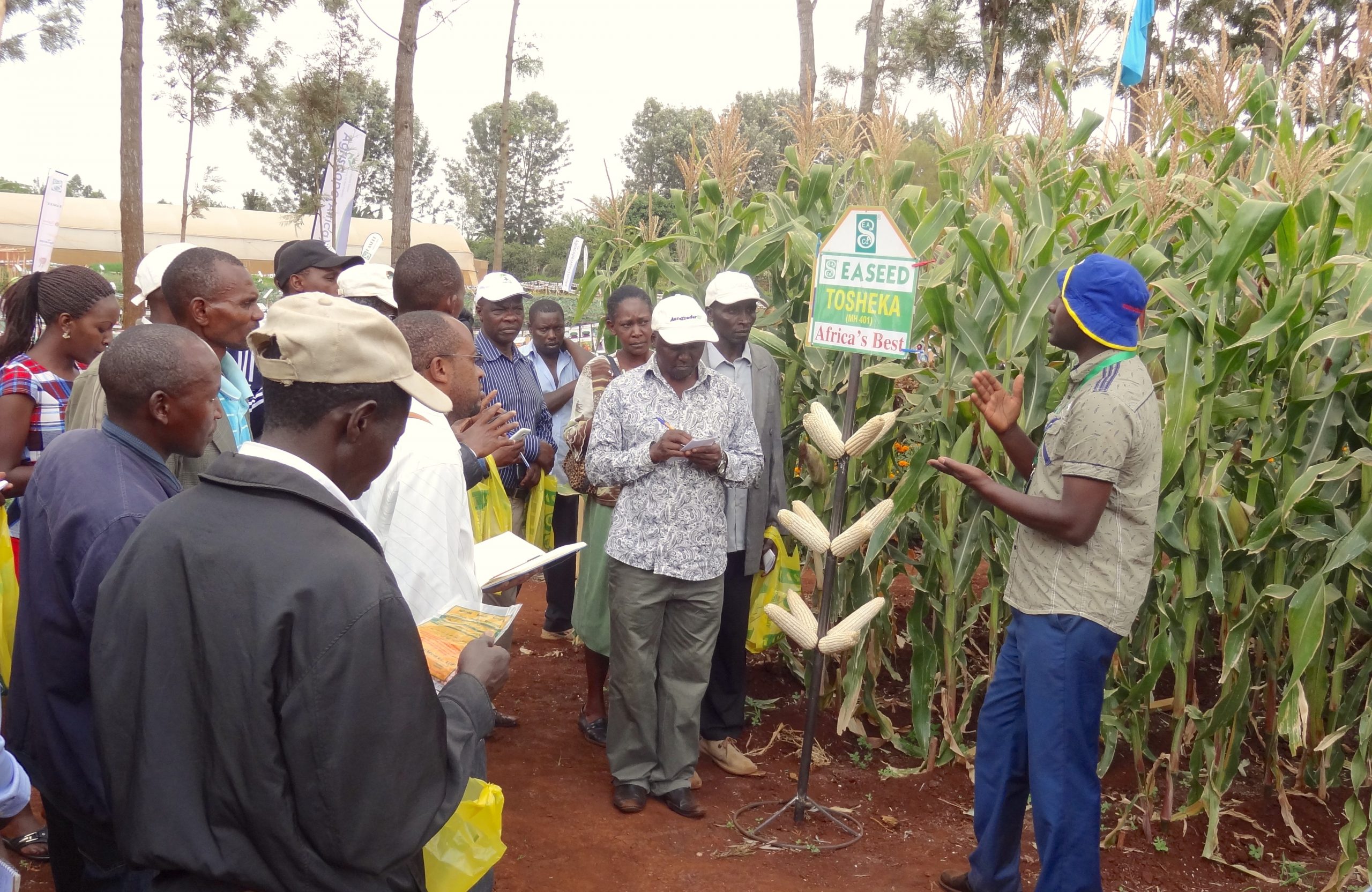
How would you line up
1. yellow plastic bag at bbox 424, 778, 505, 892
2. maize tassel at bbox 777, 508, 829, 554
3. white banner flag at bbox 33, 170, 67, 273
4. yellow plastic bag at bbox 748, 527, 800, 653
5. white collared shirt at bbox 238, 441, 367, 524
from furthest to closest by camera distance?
white banner flag at bbox 33, 170, 67, 273
yellow plastic bag at bbox 748, 527, 800, 653
maize tassel at bbox 777, 508, 829, 554
yellow plastic bag at bbox 424, 778, 505, 892
white collared shirt at bbox 238, 441, 367, 524

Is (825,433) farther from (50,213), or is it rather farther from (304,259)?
(50,213)

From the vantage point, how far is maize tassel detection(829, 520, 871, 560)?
3.74 meters

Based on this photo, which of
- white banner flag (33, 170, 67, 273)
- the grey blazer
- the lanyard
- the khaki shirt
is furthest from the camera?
white banner flag (33, 170, 67, 273)

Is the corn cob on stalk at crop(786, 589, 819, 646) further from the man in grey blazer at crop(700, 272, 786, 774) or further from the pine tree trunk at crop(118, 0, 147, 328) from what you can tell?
the pine tree trunk at crop(118, 0, 147, 328)

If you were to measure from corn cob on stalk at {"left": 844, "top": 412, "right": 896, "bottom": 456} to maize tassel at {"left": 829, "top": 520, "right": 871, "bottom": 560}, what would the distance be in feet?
0.89

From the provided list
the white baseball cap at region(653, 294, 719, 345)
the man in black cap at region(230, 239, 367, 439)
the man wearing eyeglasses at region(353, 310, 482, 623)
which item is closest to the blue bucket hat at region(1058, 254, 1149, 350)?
the white baseball cap at region(653, 294, 719, 345)

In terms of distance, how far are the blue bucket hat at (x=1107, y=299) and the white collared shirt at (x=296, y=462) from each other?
2.34m

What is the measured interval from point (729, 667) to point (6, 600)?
2.86 meters

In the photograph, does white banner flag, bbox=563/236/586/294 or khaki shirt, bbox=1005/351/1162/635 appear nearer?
khaki shirt, bbox=1005/351/1162/635

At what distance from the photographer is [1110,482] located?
9.95ft

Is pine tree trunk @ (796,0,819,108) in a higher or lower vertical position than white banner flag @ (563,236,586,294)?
higher

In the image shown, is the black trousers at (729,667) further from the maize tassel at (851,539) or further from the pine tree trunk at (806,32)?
the pine tree trunk at (806,32)

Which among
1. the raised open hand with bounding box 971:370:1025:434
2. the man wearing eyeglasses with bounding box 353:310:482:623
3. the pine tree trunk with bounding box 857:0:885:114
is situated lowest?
the man wearing eyeglasses with bounding box 353:310:482:623

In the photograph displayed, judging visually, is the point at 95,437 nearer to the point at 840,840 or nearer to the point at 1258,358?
the point at 840,840
